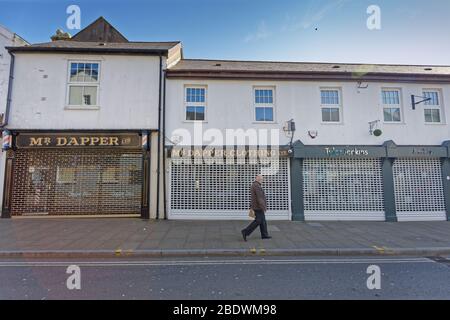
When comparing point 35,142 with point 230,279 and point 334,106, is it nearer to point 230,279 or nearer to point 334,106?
point 230,279

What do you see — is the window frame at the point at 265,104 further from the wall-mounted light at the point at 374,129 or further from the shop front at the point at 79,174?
the shop front at the point at 79,174

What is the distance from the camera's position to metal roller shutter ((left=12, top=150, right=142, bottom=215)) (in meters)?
10.1

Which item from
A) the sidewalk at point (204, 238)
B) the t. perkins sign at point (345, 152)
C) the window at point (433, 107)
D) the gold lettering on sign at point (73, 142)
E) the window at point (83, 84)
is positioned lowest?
the sidewalk at point (204, 238)

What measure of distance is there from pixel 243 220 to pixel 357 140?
587cm

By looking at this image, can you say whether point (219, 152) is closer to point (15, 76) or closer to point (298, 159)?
point (298, 159)

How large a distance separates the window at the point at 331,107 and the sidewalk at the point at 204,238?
14.5 feet

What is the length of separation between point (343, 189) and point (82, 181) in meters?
11.1

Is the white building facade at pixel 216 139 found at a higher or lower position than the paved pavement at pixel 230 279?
higher

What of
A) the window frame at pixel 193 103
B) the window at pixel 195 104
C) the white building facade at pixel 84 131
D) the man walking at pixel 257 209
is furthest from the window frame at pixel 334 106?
the white building facade at pixel 84 131

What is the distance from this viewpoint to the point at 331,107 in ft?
34.0

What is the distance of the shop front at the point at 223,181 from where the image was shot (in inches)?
389

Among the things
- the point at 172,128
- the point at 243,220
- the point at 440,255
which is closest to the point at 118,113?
the point at 172,128

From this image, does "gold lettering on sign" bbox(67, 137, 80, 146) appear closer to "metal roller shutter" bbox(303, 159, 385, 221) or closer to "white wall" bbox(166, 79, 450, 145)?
"white wall" bbox(166, 79, 450, 145)

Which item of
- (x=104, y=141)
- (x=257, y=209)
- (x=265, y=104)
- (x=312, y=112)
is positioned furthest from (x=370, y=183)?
(x=104, y=141)
